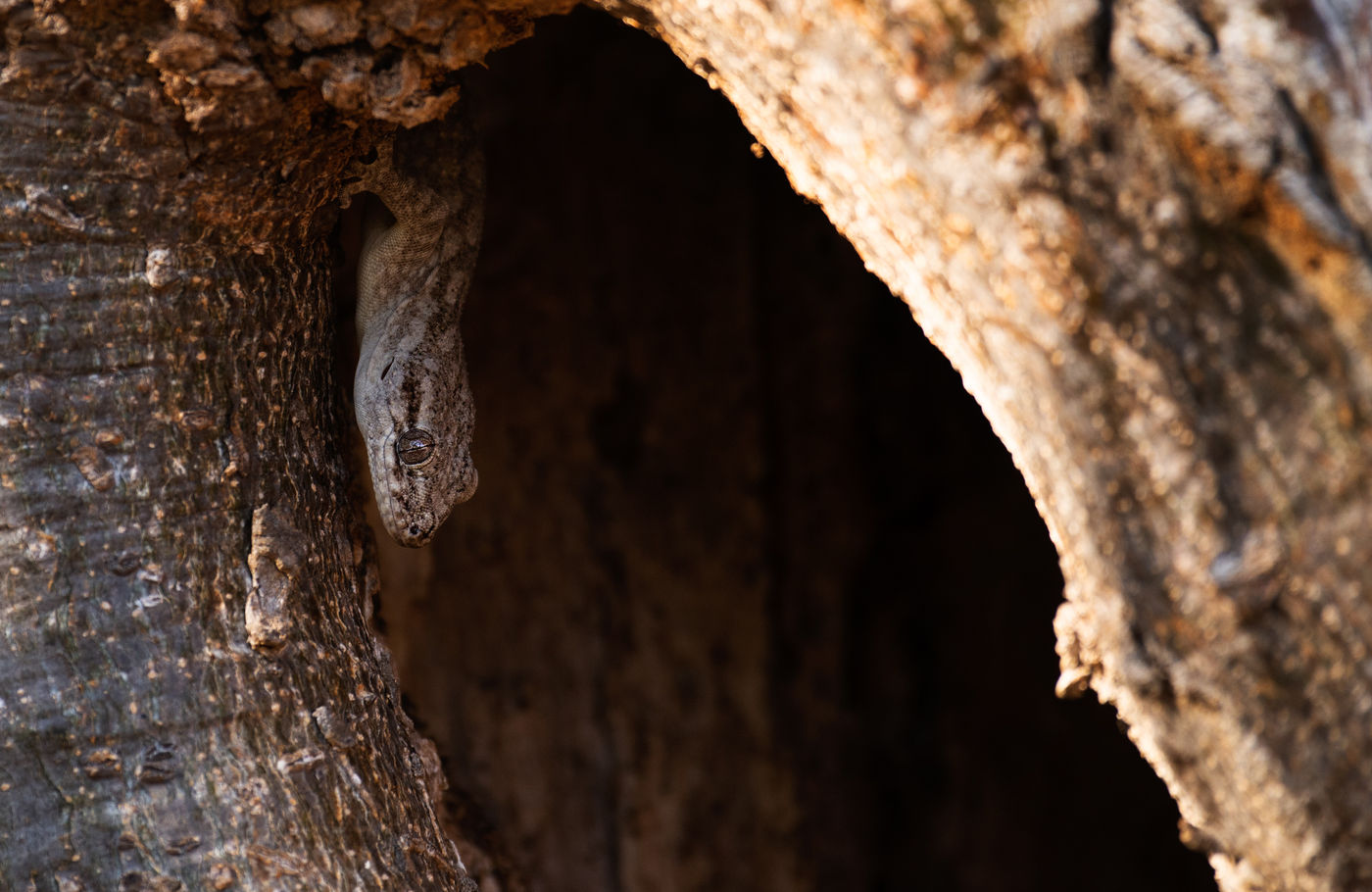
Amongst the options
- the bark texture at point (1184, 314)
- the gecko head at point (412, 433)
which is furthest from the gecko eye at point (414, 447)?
the bark texture at point (1184, 314)

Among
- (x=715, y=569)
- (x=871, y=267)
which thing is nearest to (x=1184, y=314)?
(x=871, y=267)

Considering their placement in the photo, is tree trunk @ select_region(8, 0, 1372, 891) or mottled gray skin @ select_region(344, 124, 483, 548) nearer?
tree trunk @ select_region(8, 0, 1372, 891)

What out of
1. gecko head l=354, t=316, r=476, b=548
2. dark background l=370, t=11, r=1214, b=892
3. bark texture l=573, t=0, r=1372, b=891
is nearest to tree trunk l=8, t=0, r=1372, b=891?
bark texture l=573, t=0, r=1372, b=891

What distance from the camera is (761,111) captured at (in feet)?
4.54

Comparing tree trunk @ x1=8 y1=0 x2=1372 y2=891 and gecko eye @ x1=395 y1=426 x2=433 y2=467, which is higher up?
tree trunk @ x1=8 y1=0 x2=1372 y2=891

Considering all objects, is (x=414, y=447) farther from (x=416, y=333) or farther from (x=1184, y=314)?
(x=1184, y=314)

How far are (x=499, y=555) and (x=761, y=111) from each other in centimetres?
205

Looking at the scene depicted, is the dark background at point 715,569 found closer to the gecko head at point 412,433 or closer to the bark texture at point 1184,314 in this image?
the gecko head at point 412,433

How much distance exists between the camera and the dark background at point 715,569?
316cm

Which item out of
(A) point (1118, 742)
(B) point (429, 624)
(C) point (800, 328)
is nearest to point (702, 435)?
(C) point (800, 328)

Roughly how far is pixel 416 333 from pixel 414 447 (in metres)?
0.26

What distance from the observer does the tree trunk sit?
110 cm

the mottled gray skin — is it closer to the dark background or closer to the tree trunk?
the tree trunk

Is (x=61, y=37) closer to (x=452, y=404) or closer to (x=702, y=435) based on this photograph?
(x=452, y=404)
